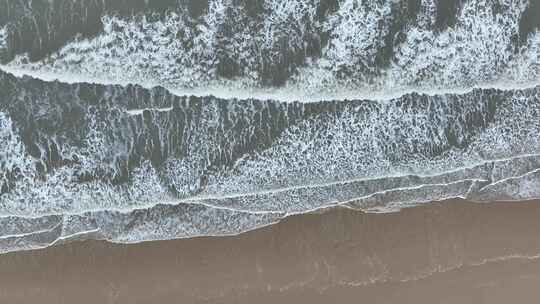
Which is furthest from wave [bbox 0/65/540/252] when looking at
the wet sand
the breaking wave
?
the wet sand

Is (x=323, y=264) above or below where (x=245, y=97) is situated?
below

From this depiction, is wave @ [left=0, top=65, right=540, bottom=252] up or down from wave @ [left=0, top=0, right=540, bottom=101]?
down

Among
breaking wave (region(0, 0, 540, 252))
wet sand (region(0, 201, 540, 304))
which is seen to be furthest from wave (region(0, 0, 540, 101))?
wet sand (region(0, 201, 540, 304))

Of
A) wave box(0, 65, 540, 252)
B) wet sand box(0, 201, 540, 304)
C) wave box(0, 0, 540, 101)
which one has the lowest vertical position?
wet sand box(0, 201, 540, 304)

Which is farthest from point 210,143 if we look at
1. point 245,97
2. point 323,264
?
point 323,264

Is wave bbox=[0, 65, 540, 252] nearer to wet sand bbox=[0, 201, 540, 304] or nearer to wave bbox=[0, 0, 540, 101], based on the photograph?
wave bbox=[0, 0, 540, 101]

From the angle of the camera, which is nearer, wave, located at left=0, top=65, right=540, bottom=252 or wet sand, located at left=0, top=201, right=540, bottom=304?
wave, located at left=0, top=65, right=540, bottom=252

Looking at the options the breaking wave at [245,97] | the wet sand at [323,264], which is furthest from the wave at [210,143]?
the wet sand at [323,264]

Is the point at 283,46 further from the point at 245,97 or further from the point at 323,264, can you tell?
the point at 323,264

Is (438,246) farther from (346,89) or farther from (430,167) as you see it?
(346,89)
